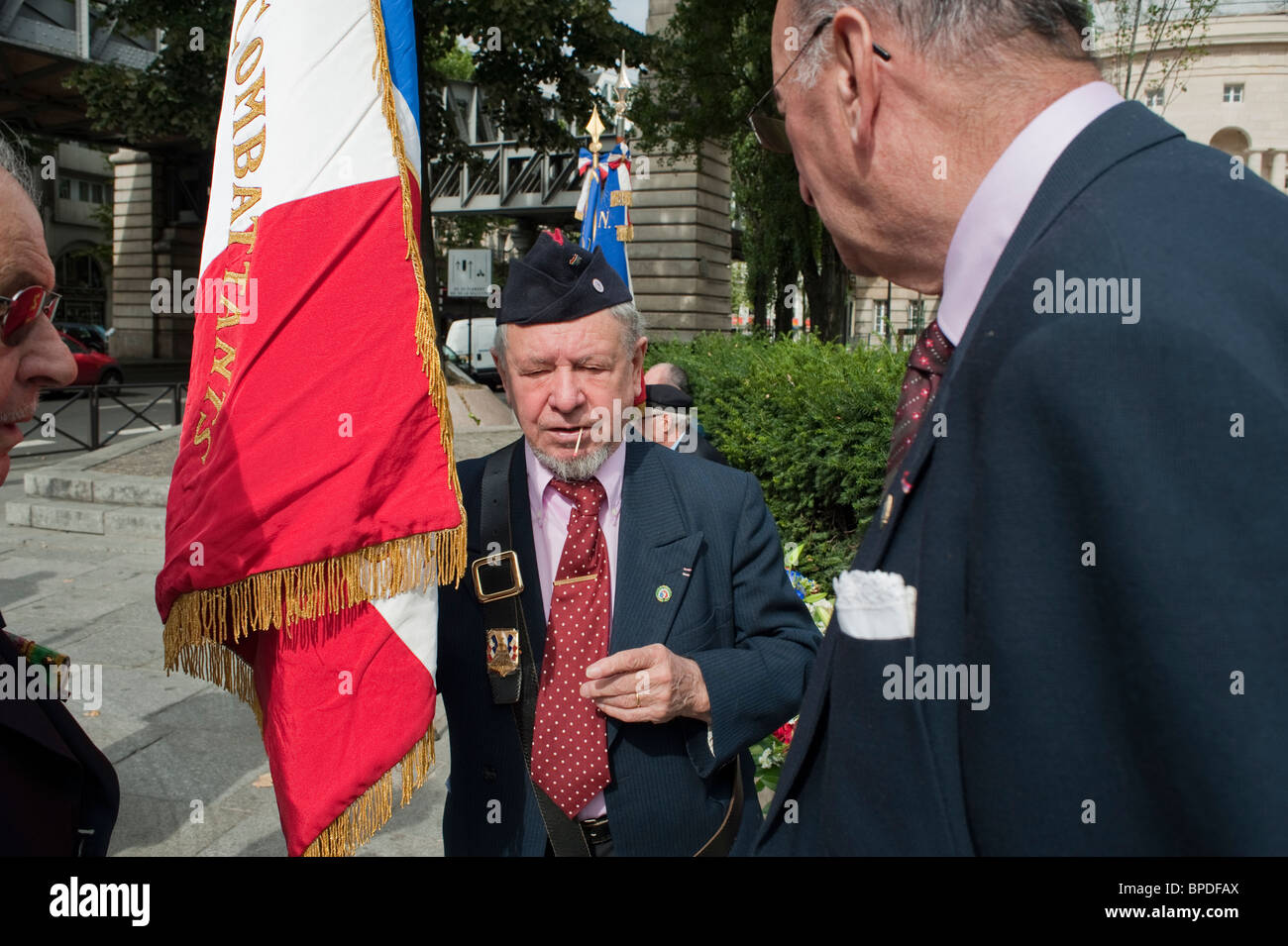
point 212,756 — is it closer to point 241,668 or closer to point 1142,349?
point 241,668

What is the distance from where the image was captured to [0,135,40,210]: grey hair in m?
1.67

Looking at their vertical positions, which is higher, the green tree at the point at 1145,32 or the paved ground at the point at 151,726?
the green tree at the point at 1145,32

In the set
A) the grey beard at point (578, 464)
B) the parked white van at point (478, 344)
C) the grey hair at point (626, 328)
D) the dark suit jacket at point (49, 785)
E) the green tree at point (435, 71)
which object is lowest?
the dark suit jacket at point (49, 785)

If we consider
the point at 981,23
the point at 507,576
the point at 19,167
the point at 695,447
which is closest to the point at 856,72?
the point at 981,23

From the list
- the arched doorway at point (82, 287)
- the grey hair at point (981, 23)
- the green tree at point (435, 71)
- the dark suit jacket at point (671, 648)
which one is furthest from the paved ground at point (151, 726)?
the arched doorway at point (82, 287)

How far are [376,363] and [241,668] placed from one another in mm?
827

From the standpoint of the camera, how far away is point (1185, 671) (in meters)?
0.75

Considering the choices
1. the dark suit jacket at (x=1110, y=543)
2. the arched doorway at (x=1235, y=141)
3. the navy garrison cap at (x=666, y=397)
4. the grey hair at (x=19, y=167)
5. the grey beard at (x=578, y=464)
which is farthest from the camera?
the arched doorway at (x=1235, y=141)

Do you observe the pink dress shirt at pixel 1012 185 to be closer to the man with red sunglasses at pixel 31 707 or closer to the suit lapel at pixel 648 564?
the suit lapel at pixel 648 564

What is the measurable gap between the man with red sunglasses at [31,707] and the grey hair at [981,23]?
147 cm

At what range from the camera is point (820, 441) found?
6277mm

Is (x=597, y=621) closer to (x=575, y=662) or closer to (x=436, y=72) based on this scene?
(x=575, y=662)

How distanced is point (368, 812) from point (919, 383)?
1558 mm

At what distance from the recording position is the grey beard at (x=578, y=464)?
222 centimetres
